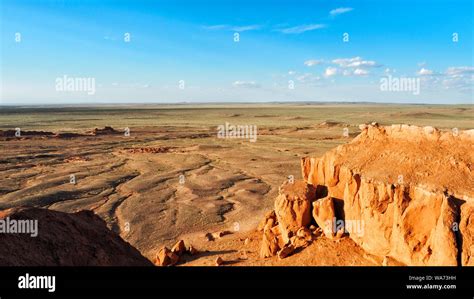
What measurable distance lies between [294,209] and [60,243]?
7.42 m

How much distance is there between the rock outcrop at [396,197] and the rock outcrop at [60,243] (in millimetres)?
5930

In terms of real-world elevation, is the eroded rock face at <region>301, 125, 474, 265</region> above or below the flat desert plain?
above

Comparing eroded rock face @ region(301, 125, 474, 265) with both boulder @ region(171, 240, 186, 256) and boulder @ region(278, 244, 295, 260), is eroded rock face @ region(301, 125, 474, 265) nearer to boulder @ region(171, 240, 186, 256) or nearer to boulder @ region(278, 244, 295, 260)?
boulder @ region(278, 244, 295, 260)

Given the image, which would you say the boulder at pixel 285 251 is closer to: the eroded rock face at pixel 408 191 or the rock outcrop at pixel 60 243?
the eroded rock face at pixel 408 191

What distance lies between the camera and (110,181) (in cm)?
2878

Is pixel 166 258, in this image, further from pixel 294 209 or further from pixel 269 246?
pixel 294 209

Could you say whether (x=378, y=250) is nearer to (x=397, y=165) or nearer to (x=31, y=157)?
(x=397, y=165)

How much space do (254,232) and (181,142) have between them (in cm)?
3875

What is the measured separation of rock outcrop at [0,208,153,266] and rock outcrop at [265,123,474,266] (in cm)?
593

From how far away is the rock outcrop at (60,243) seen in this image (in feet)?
23.0

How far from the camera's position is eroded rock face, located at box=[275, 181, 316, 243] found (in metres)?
12.8

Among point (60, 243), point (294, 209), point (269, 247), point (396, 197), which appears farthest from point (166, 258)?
point (396, 197)

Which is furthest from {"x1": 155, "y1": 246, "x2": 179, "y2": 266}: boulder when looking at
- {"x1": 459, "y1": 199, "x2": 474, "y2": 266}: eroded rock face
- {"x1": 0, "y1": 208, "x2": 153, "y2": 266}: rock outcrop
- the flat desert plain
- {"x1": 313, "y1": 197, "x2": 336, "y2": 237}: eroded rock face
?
{"x1": 459, "y1": 199, "x2": 474, "y2": 266}: eroded rock face

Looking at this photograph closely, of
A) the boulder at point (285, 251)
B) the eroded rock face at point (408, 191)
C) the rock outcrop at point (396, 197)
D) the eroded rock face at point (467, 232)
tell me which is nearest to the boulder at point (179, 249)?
the rock outcrop at point (396, 197)
